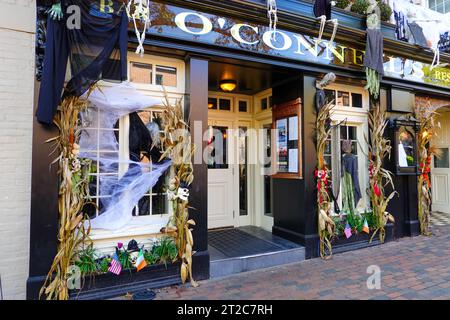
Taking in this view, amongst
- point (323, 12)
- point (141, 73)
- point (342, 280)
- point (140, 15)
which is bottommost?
point (342, 280)

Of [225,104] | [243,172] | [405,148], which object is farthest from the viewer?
[243,172]

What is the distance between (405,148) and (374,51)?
200 cm

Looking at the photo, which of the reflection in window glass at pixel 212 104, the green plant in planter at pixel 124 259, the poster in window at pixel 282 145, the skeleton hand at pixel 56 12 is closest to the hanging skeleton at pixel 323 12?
the poster in window at pixel 282 145

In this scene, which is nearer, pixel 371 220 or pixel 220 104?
pixel 371 220

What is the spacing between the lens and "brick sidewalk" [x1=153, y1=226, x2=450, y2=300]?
335cm

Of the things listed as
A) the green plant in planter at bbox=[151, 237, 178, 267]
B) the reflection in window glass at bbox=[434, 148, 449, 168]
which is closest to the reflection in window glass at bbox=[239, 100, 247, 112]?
the green plant in planter at bbox=[151, 237, 178, 267]

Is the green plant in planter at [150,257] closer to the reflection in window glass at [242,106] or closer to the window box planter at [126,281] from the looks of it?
the window box planter at [126,281]

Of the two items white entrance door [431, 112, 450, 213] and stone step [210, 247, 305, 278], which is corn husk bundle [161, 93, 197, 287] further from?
white entrance door [431, 112, 450, 213]

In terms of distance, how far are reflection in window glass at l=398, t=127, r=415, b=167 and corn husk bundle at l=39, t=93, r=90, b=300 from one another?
548 centimetres

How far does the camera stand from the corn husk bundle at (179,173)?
3.70 metres

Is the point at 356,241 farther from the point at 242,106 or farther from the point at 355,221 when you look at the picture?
the point at 242,106

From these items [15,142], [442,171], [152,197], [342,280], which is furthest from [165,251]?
[442,171]

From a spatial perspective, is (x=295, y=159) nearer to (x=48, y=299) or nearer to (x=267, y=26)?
(x=267, y=26)

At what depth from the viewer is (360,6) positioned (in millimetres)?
5316
